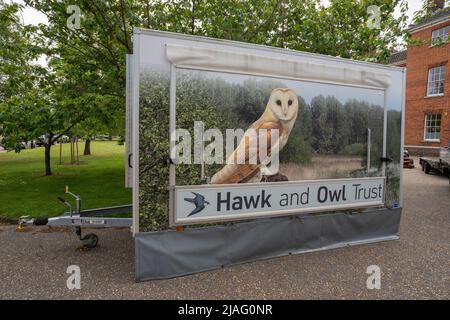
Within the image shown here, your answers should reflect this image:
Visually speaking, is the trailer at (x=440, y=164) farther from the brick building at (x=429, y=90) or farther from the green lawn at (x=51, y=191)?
the green lawn at (x=51, y=191)

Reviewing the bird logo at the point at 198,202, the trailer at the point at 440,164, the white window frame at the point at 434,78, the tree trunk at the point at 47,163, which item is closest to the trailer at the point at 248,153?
the bird logo at the point at 198,202

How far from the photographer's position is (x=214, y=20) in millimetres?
7578

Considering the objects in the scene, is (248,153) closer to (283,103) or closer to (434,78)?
(283,103)

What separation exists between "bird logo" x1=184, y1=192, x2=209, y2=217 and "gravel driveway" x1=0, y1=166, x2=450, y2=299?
34.0 inches

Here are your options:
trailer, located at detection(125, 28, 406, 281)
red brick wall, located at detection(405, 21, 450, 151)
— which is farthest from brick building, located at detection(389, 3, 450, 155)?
trailer, located at detection(125, 28, 406, 281)

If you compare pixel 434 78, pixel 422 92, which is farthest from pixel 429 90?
pixel 434 78

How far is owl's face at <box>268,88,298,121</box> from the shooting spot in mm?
4254

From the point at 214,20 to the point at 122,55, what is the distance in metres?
2.45

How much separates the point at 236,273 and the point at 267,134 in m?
1.92

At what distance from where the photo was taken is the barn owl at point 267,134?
404 cm

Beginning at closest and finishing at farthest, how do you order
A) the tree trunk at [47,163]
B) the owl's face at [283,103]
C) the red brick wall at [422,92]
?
the owl's face at [283,103]
the tree trunk at [47,163]
the red brick wall at [422,92]

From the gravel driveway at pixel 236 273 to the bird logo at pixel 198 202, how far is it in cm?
86

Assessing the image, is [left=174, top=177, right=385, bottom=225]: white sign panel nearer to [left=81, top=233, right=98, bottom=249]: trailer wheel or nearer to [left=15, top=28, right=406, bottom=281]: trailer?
[left=15, top=28, right=406, bottom=281]: trailer

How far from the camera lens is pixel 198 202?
3904 mm
